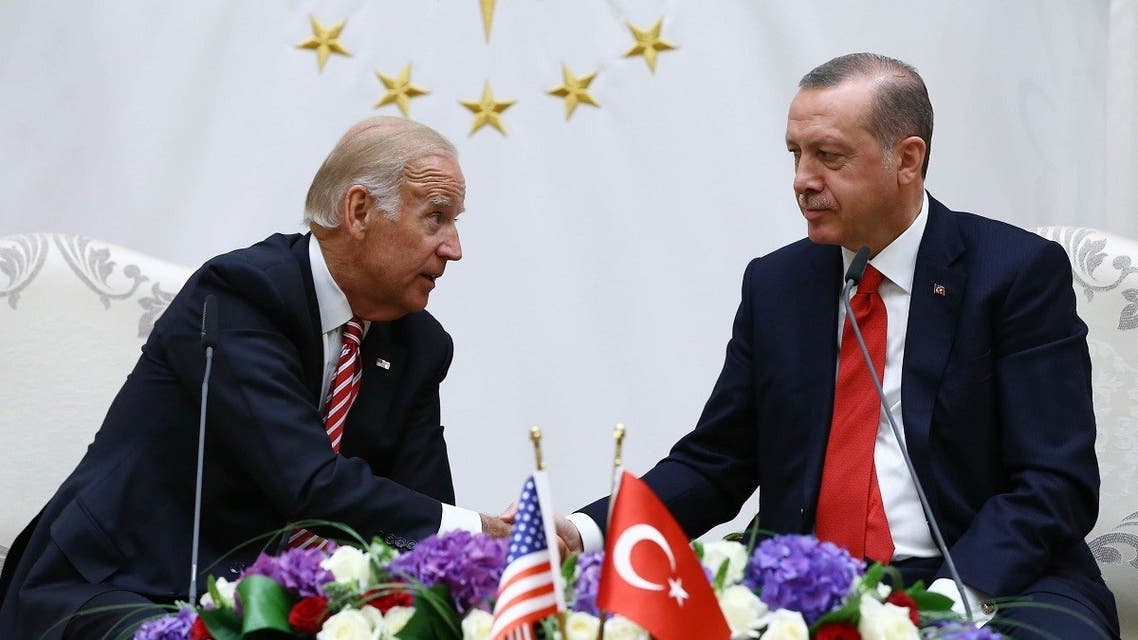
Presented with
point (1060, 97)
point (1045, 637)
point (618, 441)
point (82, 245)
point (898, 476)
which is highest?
point (1060, 97)

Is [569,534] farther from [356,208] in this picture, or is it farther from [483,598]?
[483,598]

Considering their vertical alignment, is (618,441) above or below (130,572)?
above

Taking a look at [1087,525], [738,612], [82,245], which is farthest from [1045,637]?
[82,245]

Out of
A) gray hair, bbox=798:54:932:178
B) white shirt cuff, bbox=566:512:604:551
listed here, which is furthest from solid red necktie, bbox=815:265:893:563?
white shirt cuff, bbox=566:512:604:551

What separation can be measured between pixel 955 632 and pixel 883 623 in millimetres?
128

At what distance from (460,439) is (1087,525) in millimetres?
2039

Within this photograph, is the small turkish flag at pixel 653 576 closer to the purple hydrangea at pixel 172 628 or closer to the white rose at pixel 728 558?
the white rose at pixel 728 558

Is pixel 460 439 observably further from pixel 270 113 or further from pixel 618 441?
pixel 618 441

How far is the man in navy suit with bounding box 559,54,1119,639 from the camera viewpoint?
2.81 meters

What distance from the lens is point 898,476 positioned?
293cm

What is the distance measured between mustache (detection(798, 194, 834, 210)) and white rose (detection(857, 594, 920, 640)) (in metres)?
1.25

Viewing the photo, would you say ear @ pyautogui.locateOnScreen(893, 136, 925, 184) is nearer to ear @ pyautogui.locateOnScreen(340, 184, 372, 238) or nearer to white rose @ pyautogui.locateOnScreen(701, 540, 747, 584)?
ear @ pyautogui.locateOnScreen(340, 184, 372, 238)

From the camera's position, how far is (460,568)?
1.90 meters

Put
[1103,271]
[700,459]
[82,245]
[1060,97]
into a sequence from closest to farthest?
[700,459] → [1103,271] → [82,245] → [1060,97]
